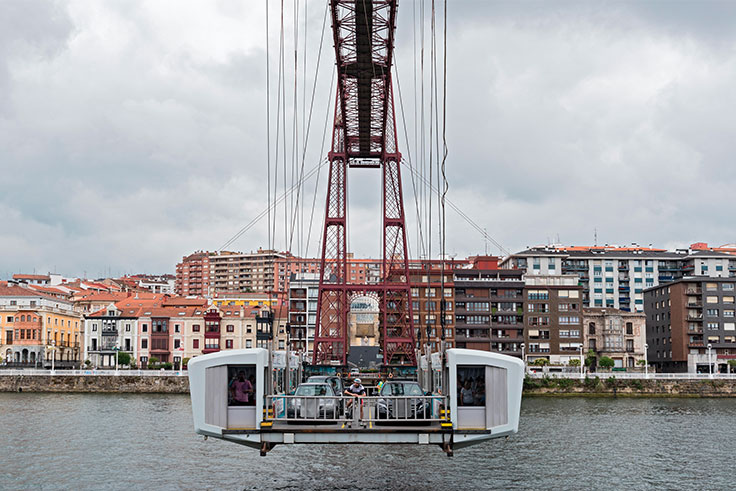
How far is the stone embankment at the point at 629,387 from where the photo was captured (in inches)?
3376

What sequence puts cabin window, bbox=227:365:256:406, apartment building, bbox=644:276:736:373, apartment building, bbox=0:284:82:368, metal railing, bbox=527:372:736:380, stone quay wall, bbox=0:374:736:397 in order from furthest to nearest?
1. apartment building, bbox=0:284:82:368
2. apartment building, bbox=644:276:736:373
3. metal railing, bbox=527:372:736:380
4. stone quay wall, bbox=0:374:736:397
5. cabin window, bbox=227:365:256:406

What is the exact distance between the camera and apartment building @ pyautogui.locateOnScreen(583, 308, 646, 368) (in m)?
117

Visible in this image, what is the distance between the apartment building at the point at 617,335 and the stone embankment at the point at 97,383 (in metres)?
58.4

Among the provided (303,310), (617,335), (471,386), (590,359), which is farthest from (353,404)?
(617,335)

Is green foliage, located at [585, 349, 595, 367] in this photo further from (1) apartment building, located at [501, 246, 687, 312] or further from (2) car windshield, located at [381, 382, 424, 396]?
(2) car windshield, located at [381, 382, 424, 396]

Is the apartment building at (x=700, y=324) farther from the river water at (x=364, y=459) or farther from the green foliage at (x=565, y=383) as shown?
the river water at (x=364, y=459)

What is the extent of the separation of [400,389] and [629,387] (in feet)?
210

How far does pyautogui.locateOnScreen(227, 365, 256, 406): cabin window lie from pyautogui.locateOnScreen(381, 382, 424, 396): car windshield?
7.54 metres

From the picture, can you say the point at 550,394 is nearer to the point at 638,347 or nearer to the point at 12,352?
the point at 638,347

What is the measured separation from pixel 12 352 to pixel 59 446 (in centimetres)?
8072

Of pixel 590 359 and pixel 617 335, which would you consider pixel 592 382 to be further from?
pixel 617 335

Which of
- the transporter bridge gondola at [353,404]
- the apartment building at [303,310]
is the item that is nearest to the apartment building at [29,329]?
the apartment building at [303,310]

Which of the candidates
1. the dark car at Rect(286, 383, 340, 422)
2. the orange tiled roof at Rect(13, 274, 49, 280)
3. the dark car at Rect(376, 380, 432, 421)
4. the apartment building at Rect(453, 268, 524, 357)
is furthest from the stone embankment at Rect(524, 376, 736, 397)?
the orange tiled roof at Rect(13, 274, 49, 280)

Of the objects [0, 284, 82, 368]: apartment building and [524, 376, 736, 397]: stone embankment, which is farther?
[0, 284, 82, 368]: apartment building
